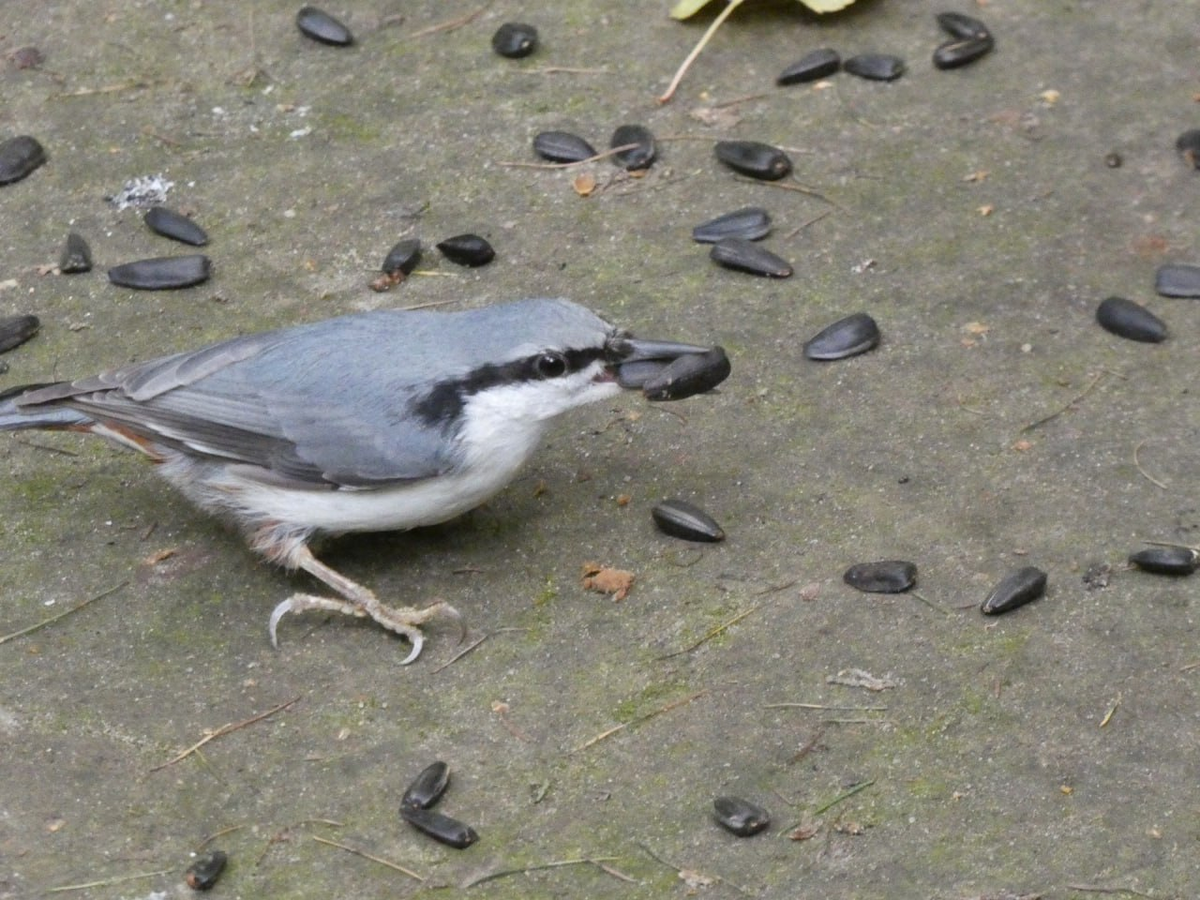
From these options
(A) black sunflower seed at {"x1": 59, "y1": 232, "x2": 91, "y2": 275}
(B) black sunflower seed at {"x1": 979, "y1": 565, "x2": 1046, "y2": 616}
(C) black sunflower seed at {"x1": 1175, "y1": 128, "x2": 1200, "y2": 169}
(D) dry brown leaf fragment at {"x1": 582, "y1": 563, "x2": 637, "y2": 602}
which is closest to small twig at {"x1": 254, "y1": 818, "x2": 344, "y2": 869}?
(D) dry brown leaf fragment at {"x1": 582, "y1": 563, "x2": 637, "y2": 602}

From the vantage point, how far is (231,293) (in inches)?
231

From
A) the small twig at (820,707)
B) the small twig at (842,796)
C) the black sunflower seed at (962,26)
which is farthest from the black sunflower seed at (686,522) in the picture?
the black sunflower seed at (962,26)

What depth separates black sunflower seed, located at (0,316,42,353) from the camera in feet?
18.6

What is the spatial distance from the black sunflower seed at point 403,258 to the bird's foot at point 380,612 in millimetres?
1573

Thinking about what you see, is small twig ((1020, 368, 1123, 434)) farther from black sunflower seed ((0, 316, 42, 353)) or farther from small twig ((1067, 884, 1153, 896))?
black sunflower seed ((0, 316, 42, 353))

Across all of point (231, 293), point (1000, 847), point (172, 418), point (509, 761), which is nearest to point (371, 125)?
point (231, 293)

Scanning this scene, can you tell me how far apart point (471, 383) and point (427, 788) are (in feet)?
3.57

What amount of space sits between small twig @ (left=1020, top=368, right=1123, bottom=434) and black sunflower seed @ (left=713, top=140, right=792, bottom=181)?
1445mm

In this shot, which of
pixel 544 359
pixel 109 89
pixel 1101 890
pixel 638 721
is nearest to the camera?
pixel 1101 890

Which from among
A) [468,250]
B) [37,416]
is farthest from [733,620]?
[37,416]

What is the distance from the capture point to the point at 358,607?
15.4 ft

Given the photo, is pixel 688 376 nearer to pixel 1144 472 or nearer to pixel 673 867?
pixel 1144 472

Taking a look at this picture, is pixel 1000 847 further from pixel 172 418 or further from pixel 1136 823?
pixel 172 418

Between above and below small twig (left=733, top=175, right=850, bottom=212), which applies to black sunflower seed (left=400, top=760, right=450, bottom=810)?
below
